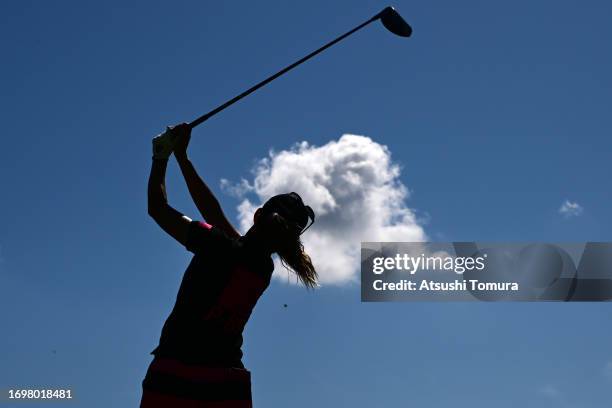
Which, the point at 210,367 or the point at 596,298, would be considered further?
the point at 596,298

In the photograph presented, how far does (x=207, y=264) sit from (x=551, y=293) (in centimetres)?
2367

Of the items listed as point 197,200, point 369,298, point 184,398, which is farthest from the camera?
point 369,298

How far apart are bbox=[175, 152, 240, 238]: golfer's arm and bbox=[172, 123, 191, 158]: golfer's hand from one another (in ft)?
0.72

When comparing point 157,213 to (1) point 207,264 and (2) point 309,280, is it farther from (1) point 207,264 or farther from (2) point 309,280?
(2) point 309,280

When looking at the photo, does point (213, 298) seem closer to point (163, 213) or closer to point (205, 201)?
point (163, 213)

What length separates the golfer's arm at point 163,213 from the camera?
5.97 metres

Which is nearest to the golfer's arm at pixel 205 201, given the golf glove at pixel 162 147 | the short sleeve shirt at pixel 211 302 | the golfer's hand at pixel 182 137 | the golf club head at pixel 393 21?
the golfer's hand at pixel 182 137

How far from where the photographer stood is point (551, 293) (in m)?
27.9

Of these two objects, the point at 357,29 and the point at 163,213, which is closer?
the point at 163,213

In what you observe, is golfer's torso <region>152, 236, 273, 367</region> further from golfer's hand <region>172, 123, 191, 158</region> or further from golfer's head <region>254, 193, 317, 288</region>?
golfer's hand <region>172, 123, 191, 158</region>

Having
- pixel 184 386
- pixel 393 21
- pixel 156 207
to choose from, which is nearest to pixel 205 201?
pixel 156 207

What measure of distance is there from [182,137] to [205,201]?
26.1 inches

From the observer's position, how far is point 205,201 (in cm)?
730

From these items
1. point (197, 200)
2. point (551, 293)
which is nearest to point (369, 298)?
point (551, 293)
